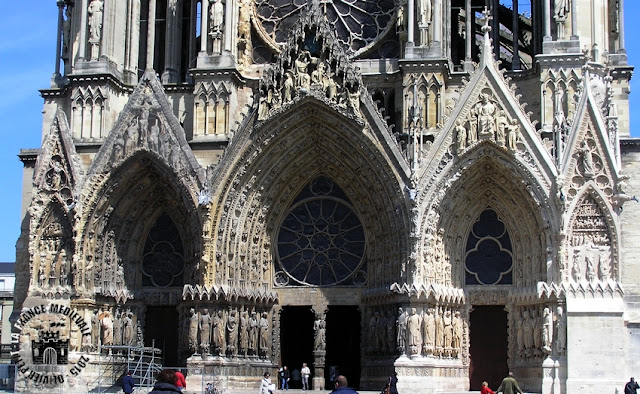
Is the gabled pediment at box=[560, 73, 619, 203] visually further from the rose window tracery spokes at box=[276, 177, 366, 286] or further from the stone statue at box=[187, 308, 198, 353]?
the stone statue at box=[187, 308, 198, 353]

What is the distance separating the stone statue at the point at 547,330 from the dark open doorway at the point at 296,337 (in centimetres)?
617

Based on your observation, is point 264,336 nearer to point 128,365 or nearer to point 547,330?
point 128,365

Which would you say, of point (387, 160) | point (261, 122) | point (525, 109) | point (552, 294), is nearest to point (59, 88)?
point (261, 122)

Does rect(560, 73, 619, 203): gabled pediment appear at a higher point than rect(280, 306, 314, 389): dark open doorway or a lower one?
higher

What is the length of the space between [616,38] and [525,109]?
9.63 feet

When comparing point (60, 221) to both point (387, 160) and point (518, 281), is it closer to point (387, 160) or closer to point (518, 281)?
point (387, 160)

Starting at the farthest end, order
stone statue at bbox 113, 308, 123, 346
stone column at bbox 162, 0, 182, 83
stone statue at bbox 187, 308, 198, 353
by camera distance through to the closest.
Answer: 1. stone column at bbox 162, 0, 182, 83
2. stone statue at bbox 113, 308, 123, 346
3. stone statue at bbox 187, 308, 198, 353

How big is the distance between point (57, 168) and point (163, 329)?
4968 mm

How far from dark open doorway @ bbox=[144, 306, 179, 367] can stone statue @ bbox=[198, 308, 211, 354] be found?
212 cm

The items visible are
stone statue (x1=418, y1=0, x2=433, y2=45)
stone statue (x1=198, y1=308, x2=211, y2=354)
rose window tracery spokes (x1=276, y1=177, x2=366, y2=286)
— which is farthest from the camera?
rose window tracery spokes (x1=276, y1=177, x2=366, y2=286)

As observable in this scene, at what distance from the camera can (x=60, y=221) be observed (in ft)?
84.3

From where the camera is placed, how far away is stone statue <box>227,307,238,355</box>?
2481 centimetres

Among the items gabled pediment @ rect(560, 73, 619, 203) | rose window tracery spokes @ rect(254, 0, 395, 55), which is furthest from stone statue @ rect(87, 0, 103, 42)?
gabled pediment @ rect(560, 73, 619, 203)

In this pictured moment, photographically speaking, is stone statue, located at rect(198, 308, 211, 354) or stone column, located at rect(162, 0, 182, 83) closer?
stone statue, located at rect(198, 308, 211, 354)
